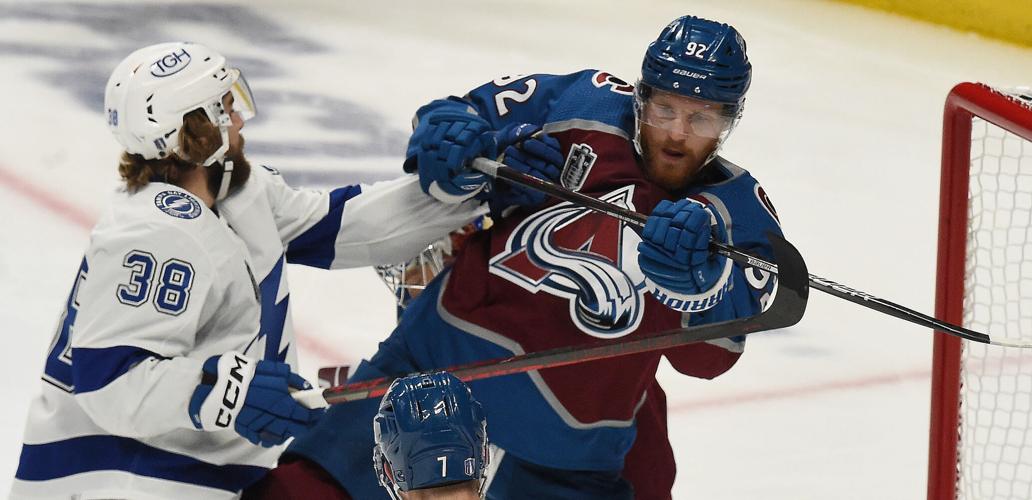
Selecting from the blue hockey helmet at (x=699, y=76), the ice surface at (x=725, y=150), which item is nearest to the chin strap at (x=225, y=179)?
the blue hockey helmet at (x=699, y=76)

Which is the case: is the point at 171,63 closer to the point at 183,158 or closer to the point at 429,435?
the point at 183,158

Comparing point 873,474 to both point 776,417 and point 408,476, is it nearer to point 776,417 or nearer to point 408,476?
point 776,417

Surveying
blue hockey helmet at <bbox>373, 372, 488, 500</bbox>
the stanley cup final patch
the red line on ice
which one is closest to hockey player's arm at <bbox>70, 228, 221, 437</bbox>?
blue hockey helmet at <bbox>373, 372, 488, 500</bbox>

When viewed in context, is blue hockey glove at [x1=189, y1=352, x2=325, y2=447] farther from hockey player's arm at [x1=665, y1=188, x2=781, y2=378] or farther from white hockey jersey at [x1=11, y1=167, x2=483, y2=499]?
hockey player's arm at [x1=665, y1=188, x2=781, y2=378]

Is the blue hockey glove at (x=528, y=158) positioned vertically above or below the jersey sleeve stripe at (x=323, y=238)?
above

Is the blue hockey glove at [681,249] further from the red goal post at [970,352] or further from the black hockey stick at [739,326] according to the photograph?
the red goal post at [970,352]

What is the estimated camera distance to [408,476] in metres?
1.68

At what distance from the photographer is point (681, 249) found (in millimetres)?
2184

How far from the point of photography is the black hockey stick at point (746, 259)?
7.30 feet

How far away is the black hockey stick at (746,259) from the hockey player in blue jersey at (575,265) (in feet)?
0.19

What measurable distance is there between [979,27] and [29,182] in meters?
3.28

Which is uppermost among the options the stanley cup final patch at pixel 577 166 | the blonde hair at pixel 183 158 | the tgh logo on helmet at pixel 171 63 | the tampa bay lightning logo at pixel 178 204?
the tgh logo on helmet at pixel 171 63

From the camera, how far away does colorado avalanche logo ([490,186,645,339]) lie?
2459mm

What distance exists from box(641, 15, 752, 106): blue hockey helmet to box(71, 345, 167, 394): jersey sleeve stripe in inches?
33.9
